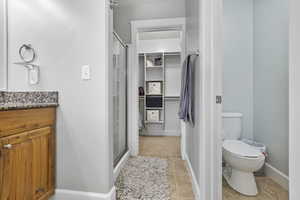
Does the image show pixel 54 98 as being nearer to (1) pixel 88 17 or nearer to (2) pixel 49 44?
(2) pixel 49 44

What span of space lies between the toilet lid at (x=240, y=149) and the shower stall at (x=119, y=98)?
1328mm

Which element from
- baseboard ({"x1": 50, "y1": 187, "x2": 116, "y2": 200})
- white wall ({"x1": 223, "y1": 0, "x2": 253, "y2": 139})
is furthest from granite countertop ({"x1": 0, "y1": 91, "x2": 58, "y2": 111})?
white wall ({"x1": 223, "y1": 0, "x2": 253, "y2": 139})

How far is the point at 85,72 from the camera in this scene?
4.46 feet

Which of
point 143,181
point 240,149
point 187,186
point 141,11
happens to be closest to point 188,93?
point 240,149

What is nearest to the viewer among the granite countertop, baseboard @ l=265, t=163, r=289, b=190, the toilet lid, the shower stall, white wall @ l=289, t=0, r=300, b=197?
white wall @ l=289, t=0, r=300, b=197

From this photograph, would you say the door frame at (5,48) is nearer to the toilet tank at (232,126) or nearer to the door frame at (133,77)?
the door frame at (133,77)

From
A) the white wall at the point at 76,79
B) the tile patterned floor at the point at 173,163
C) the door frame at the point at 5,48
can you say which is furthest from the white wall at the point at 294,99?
the door frame at the point at 5,48

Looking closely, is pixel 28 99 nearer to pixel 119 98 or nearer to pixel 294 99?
pixel 119 98

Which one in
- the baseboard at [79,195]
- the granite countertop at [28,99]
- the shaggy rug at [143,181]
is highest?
the granite countertop at [28,99]

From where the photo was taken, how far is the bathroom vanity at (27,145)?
3.17 ft

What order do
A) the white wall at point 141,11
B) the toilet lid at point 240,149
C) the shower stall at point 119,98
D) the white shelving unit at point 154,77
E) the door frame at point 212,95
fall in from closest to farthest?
the door frame at point 212,95 → the toilet lid at point 240,149 → the shower stall at point 119,98 → the white wall at point 141,11 → the white shelving unit at point 154,77

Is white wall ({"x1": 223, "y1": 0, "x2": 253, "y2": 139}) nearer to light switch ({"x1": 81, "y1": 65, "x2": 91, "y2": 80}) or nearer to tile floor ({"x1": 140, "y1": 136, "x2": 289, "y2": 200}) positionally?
tile floor ({"x1": 140, "y1": 136, "x2": 289, "y2": 200})

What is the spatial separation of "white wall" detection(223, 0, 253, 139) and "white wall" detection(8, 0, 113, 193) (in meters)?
1.69

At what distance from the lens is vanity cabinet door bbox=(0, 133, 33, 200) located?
0.95 m
